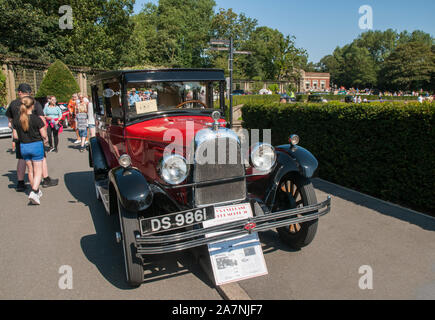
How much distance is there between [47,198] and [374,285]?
563 cm

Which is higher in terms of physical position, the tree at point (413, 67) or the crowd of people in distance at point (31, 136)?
the tree at point (413, 67)

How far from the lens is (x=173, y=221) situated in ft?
10.2

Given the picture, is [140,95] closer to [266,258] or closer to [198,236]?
[198,236]

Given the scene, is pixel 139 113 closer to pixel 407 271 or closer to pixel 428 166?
pixel 407 271

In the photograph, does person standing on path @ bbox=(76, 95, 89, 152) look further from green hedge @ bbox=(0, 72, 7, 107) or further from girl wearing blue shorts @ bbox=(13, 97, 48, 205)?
green hedge @ bbox=(0, 72, 7, 107)

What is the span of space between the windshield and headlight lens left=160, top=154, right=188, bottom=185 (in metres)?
1.32

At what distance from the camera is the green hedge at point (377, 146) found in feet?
16.3

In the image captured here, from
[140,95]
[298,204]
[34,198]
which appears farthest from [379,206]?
[34,198]

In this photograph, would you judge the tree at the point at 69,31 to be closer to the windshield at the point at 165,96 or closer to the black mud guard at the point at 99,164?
the black mud guard at the point at 99,164

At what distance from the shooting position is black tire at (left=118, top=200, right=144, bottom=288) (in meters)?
3.15

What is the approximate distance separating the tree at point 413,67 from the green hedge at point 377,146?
73.3 meters

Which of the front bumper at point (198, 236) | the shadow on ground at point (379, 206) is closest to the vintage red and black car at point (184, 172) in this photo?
the front bumper at point (198, 236)

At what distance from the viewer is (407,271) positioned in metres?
3.50

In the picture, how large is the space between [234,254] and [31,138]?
4.46 metres
